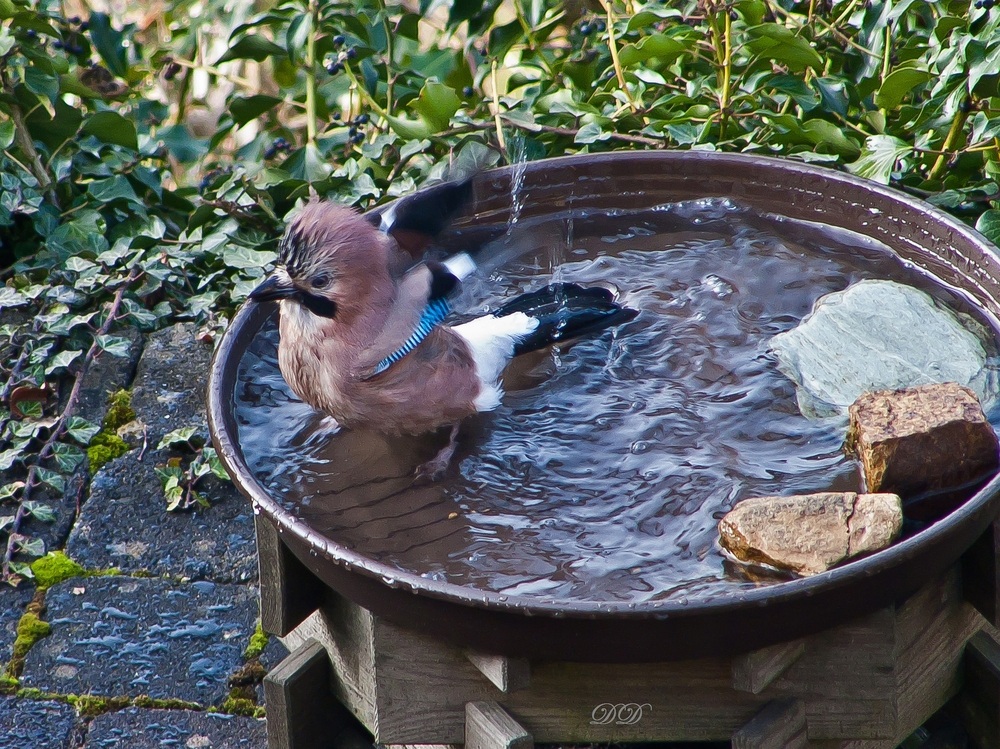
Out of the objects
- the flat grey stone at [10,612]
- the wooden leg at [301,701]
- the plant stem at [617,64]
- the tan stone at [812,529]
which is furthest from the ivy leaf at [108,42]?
the tan stone at [812,529]

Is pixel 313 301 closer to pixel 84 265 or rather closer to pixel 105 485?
pixel 105 485

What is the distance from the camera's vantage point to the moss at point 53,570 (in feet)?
9.88

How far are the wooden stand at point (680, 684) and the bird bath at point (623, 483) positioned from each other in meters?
0.12

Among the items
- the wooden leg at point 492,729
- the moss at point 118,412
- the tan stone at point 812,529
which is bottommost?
the moss at point 118,412

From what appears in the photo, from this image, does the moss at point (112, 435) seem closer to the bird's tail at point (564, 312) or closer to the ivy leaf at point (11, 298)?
the ivy leaf at point (11, 298)

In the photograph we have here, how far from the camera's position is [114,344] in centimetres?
358

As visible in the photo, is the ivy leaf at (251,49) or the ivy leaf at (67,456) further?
the ivy leaf at (251,49)

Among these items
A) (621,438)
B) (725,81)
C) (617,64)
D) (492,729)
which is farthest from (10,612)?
(725,81)

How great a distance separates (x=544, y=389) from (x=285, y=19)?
7.43 ft

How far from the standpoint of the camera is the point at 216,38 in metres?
4.73

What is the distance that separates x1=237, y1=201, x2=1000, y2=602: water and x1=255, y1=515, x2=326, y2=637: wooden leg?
0.10 meters

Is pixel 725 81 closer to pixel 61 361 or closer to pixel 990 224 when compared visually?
pixel 990 224

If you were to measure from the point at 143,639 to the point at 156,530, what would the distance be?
1.33ft

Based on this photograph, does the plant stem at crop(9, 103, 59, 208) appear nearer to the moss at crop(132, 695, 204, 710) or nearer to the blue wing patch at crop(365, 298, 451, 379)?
the moss at crop(132, 695, 204, 710)
